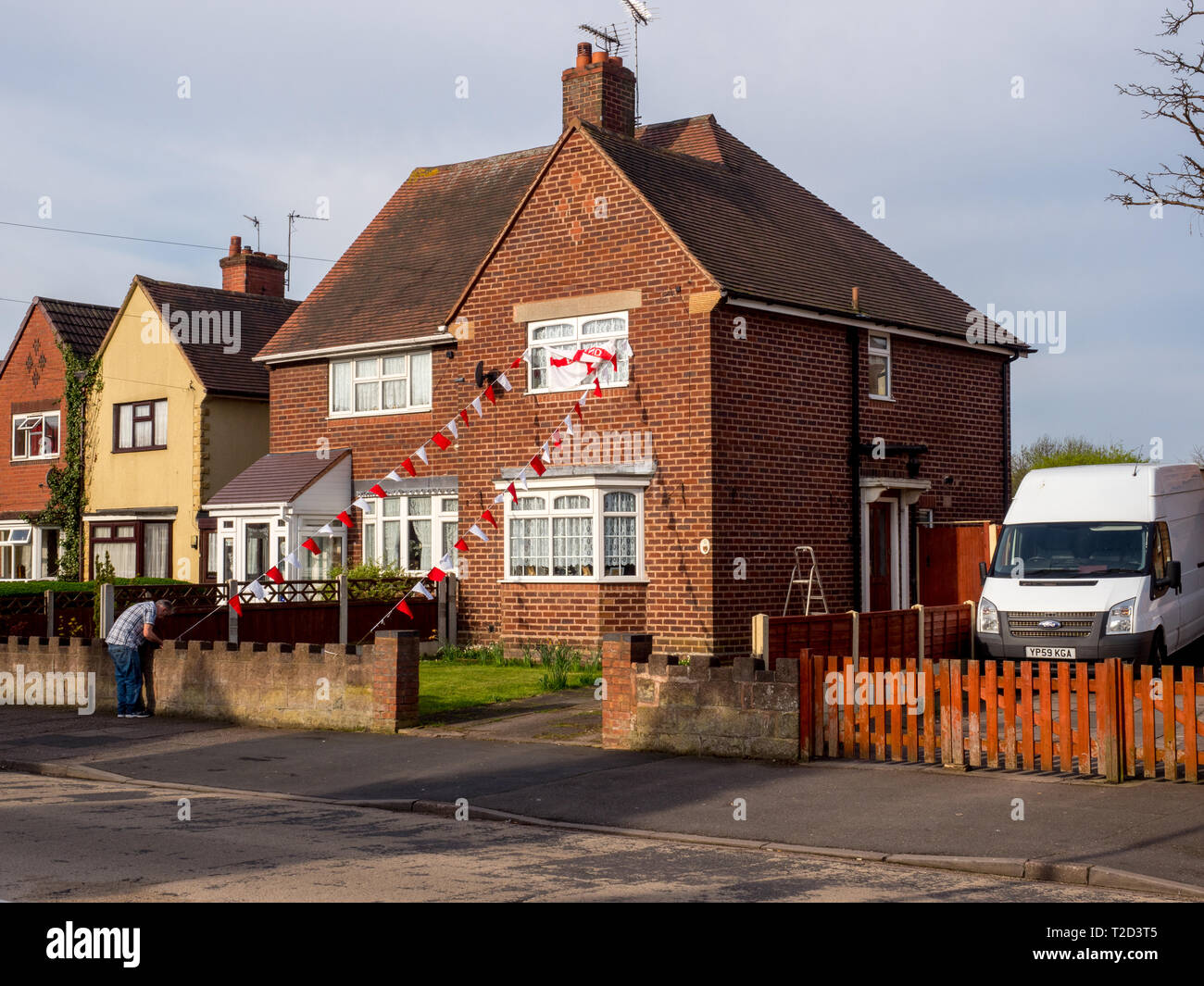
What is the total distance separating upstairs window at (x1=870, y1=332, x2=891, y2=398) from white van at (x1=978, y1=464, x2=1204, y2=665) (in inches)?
207

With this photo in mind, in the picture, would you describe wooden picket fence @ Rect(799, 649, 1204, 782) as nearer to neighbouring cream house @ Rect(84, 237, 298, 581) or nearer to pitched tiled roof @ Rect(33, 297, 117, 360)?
neighbouring cream house @ Rect(84, 237, 298, 581)

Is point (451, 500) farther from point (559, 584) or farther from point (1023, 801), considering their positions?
point (1023, 801)

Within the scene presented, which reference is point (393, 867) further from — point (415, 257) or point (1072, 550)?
point (415, 257)

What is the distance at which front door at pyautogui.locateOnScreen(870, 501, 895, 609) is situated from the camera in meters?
23.7

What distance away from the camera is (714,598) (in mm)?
20562

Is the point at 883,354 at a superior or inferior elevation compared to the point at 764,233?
inferior

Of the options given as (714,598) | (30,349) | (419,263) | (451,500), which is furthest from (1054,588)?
(30,349)

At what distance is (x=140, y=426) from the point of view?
33.2 meters

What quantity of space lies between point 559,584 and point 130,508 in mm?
15227

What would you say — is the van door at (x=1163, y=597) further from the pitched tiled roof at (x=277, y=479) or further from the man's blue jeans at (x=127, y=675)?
the pitched tiled roof at (x=277, y=479)

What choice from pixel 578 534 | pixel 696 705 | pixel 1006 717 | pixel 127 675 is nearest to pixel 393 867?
pixel 696 705

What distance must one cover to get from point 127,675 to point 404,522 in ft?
29.5

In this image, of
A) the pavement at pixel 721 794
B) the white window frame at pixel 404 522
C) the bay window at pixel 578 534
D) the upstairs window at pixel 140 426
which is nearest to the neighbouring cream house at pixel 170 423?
the upstairs window at pixel 140 426

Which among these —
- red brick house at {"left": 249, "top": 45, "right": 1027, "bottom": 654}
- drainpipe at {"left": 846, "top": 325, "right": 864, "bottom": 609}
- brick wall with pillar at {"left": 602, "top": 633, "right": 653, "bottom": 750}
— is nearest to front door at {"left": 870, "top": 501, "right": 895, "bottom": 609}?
red brick house at {"left": 249, "top": 45, "right": 1027, "bottom": 654}
